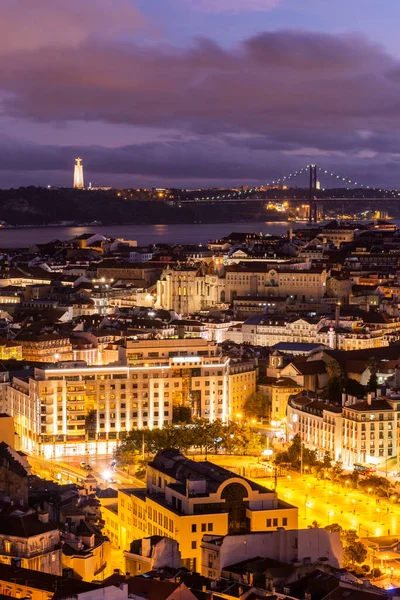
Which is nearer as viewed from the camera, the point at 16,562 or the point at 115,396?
the point at 16,562

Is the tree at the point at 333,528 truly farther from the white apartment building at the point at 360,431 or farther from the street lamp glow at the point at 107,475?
the white apartment building at the point at 360,431

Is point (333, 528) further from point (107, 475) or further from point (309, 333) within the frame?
point (309, 333)

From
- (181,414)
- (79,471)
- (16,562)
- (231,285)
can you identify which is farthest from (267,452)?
(231,285)

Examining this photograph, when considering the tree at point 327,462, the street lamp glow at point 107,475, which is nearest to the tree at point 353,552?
the tree at point 327,462

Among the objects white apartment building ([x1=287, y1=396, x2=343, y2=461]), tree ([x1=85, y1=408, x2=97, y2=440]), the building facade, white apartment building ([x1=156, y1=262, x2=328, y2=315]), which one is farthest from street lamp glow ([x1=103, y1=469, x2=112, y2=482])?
white apartment building ([x1=156, y1=262, x2=328, y2=315])

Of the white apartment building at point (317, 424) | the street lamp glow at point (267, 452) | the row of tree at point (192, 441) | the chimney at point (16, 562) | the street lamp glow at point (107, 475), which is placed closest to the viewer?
the chimney at point (16, 562)

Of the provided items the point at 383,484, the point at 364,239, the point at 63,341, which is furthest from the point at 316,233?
the point at 383,484

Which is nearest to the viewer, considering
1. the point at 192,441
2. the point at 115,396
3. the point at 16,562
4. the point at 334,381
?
the point at 16,562
